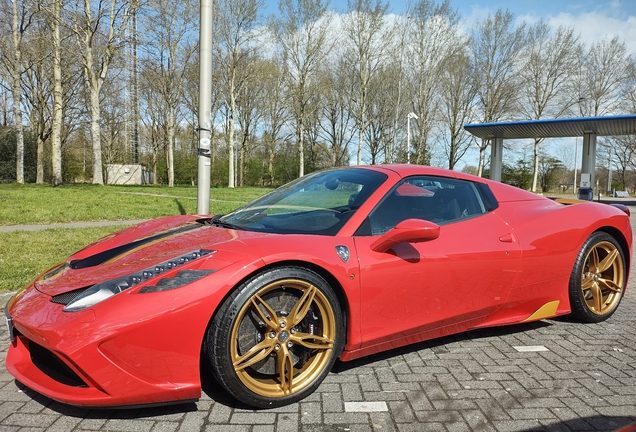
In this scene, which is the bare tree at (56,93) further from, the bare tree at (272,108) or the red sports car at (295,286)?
the red sports car at (295,286)

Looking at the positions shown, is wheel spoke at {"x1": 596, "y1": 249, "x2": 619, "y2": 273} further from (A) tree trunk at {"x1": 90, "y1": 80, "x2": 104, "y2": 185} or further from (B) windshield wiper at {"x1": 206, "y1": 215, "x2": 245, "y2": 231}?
(A) tree trunk at {"x1": 90, "y1": 80, "x2": 104, "y2": 185}

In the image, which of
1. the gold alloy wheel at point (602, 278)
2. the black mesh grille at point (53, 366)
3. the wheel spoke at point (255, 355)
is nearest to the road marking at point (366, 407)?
the wheel spoke at point (255, 355)

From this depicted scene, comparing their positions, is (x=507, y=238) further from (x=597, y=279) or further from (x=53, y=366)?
(x=53, y=366)

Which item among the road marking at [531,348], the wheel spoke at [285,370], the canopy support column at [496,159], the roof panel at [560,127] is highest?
the roof panel at [560,127]

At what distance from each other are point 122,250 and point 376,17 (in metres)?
34.7

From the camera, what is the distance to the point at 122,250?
258 cm

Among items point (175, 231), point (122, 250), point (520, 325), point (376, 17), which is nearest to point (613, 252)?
point (520, 325)

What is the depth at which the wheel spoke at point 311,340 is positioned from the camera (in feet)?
7.34

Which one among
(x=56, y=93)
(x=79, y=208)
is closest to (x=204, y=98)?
(x=79, y=208)

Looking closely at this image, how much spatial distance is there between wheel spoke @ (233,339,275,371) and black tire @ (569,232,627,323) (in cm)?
255

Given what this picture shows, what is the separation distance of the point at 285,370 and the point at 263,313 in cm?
34

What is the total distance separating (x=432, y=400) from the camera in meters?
2.28

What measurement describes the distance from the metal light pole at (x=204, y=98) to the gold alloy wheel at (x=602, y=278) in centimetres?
518

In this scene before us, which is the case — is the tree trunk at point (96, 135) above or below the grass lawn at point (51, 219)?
above
